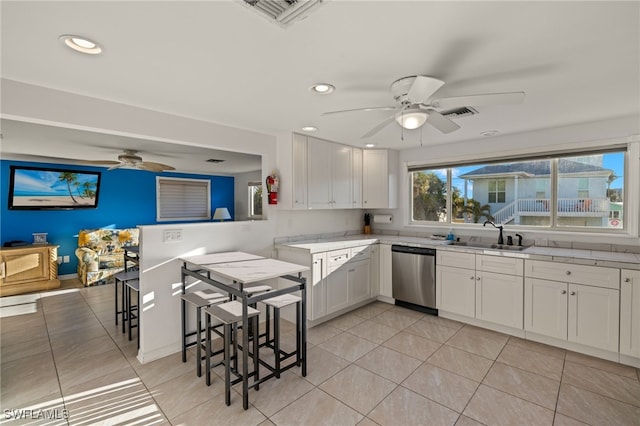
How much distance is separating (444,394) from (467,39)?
233cm

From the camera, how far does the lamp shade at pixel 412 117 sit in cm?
213

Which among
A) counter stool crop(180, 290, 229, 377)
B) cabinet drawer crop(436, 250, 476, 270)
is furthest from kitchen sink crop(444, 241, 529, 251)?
counter stool crop(180, 290, 229, 377)

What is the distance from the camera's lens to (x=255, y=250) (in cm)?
355

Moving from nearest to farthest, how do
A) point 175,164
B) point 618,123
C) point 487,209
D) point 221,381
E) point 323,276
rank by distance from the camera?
point 221,381 < point 618,123 < point 323,276 < point 487,209 < point 175,164

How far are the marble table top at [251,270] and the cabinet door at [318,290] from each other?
0.85 m

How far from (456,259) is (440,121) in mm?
1894

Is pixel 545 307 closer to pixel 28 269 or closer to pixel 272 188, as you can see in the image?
pixel 272 188

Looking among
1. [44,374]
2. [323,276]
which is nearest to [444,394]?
[323,276]

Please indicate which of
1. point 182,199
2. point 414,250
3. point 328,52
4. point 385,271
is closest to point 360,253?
point 385,271

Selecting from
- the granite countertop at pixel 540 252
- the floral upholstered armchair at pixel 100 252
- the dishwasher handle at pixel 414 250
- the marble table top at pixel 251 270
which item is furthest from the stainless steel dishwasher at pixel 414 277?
the floral upholstered armchair at pixel 100 252

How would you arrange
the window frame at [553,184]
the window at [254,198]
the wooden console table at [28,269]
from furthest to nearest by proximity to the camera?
the window at [254,198] → the wooden console table at [28,269] → the window frame at [553,184]

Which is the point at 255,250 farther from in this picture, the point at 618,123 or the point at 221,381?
the point at 618,123

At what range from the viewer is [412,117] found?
A: 85.7 inches

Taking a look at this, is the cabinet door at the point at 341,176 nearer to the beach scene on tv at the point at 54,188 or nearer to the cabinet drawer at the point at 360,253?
the cabinet drawer at the point at 360,253
